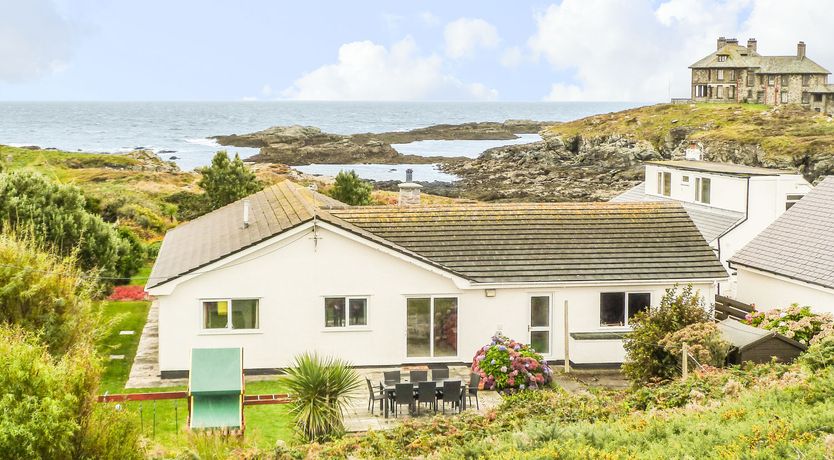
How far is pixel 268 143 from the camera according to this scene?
6009 inches

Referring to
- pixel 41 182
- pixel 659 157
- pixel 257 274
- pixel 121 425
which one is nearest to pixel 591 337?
pixel 257 274

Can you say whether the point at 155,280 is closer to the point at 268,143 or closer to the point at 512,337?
the point at 512,337

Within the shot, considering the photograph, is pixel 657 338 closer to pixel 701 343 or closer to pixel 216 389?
pixel 701 343

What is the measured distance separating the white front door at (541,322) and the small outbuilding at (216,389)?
8848mm

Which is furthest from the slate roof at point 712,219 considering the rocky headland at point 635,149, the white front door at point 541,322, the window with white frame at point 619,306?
the rocky headland at point 635,149

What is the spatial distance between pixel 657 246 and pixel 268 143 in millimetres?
132063

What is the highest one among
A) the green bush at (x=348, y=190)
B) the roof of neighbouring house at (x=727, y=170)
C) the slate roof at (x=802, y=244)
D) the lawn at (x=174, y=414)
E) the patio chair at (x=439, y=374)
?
the roof of neighbouring house at (x=727, y=170)

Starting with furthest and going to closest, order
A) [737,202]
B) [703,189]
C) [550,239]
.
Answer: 1. [703,189]
2. [737,202]
3. [550,239]

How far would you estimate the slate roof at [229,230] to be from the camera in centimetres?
2303

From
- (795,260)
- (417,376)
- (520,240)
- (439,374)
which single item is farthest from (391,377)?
(795,260)

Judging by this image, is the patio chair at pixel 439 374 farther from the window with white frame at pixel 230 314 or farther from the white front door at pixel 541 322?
the window with white frame at pixel 230 314

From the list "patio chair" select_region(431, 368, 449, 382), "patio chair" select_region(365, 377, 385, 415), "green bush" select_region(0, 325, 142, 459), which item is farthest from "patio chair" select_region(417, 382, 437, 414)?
"green bush" select_region(0, 325, 142, 459)

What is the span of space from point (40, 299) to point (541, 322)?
40.9ft

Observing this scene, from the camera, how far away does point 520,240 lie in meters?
25.2
